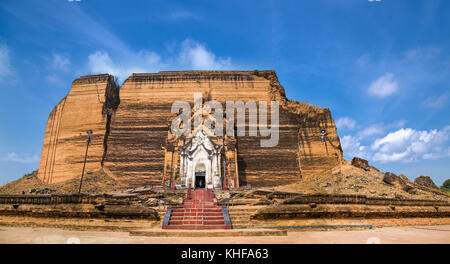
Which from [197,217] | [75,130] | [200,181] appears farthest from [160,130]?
[197,217]

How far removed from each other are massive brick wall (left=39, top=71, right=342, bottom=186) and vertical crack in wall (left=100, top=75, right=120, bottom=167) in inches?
6.3

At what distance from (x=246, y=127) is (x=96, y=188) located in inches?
639

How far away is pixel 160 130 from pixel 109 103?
7.83 m

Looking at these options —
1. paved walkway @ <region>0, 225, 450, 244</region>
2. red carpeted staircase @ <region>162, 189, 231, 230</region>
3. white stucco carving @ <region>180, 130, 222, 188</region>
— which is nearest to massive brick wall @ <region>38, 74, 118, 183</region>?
white stucco carving @ <region>180, 130, 222, 188</region>

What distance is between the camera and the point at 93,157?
1035 inches

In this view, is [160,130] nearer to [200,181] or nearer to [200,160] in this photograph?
[200,160]

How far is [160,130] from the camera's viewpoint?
27172 mm

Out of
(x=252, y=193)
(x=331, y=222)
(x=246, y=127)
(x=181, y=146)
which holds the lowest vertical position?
(x=331, y=222)

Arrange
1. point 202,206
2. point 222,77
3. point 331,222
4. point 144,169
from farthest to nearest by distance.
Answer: point 222,77 → point 144,169 → point 202,206 → point 331,222

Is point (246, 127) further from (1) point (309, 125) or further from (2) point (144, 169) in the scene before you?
(2) point (144, 169)

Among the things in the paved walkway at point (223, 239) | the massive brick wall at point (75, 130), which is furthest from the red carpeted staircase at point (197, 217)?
the massive brick wall at point (75, 130)

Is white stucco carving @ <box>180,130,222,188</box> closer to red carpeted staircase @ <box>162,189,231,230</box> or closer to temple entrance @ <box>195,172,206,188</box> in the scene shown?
temple entrance @ <box>195,172,206,188</box>
